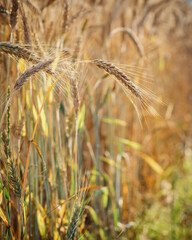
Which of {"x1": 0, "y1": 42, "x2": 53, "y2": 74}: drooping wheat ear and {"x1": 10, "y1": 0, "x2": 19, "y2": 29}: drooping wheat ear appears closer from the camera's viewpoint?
{"x1": 0, "y1": 42, "x2": 53, "y2": 74}: drooping wheat ear

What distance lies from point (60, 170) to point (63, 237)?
10.6 inches

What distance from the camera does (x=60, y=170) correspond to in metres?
0.97

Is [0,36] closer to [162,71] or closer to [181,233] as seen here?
[181,233]

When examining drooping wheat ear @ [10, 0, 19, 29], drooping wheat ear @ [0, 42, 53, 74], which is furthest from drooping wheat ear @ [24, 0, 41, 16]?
drooping wheat ear @ [0, 42, 53, 74]

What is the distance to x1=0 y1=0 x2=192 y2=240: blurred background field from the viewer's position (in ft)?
2.73

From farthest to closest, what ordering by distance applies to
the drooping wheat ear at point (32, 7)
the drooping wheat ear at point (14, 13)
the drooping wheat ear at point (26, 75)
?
1. the drooping wheat ear at point (32, 7)
2. the drooping wheat ear at point (14, 13)
3. the drooping wheat ear at point (26, 75)

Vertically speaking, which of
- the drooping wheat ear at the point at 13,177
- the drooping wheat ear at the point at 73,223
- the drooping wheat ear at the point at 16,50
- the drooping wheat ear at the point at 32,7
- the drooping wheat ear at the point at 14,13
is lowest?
the drooping wheat ear at the point at 73,223

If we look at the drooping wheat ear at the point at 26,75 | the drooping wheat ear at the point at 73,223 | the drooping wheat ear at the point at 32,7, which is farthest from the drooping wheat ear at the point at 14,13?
the drooping wheat ear at the point at 73,223

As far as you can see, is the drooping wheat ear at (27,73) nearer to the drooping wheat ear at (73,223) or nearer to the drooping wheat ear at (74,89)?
the drooping wheat ear at (74,89)

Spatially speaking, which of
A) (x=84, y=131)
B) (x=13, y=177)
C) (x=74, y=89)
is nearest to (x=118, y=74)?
(x=74, y=89)

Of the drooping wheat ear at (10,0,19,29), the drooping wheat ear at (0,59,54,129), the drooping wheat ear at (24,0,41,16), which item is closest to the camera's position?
the drooping wheat ear at (0,59,54,129)

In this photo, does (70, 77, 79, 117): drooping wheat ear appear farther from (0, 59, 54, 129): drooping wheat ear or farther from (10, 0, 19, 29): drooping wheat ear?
(10, 0, 19, 29): drooping wheat ear

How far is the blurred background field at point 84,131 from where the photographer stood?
83 centimetres

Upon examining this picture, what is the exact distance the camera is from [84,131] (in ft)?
4.72
